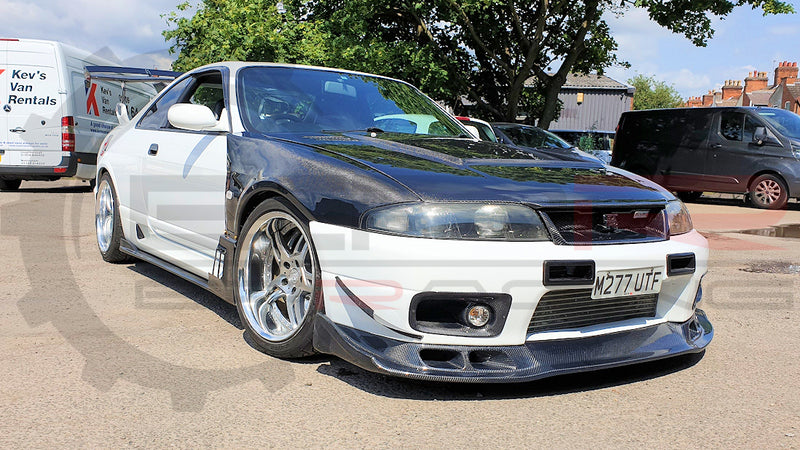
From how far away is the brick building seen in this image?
46219mm

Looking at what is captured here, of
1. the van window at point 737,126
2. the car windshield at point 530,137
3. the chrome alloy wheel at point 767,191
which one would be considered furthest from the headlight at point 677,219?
the van window at point 737,126

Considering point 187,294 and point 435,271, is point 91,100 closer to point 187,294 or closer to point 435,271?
point 187,294

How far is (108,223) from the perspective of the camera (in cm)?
550

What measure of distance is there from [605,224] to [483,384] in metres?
0.83

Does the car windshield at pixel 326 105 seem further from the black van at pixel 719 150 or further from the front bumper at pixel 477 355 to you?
the black van at pixel 719 150

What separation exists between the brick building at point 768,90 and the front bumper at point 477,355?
45.9 meters

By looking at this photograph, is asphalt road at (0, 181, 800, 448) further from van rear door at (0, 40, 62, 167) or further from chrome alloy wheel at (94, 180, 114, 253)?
→ van rear door at (0, 40, 62, 167)

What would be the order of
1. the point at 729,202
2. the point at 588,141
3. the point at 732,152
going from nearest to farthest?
the point at 732,152, the point at 729,202, the point at 588,141

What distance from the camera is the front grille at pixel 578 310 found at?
2.79m

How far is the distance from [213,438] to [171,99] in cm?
295

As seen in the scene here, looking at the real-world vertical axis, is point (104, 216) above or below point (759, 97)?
below

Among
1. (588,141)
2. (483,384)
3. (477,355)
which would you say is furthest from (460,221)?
(588,141)

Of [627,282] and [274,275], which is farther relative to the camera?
[274,275]

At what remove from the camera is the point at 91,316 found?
3.98 meters
